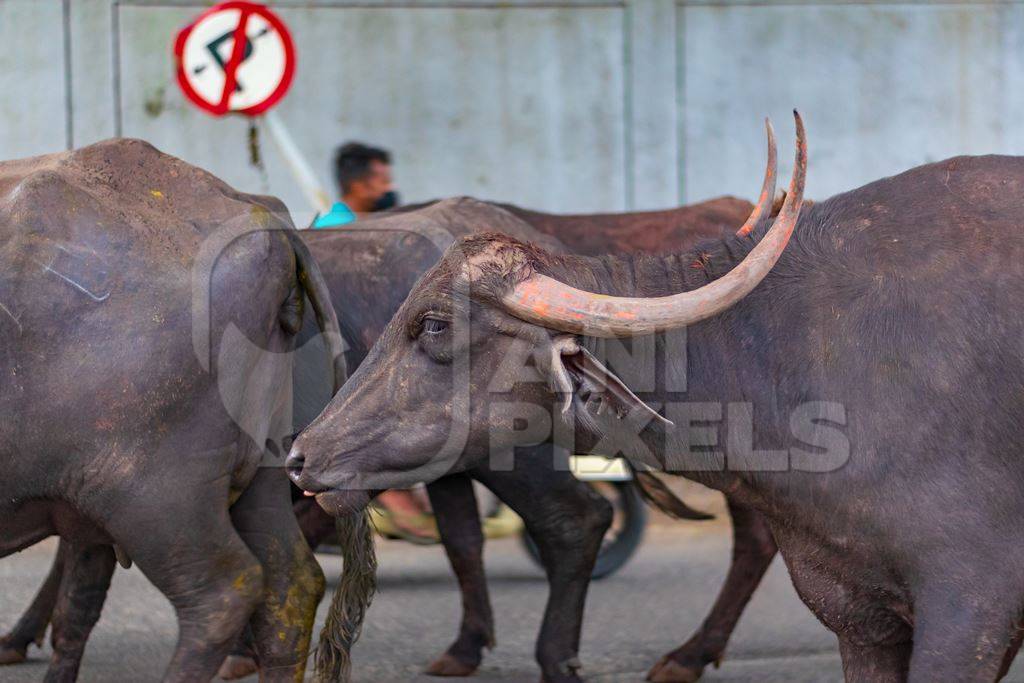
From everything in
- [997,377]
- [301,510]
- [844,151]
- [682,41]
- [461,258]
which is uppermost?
[682,41]

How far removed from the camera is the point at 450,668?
5797 mm

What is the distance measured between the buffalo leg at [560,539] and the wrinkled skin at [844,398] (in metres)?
1.25

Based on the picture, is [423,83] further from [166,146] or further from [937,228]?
[937,228]

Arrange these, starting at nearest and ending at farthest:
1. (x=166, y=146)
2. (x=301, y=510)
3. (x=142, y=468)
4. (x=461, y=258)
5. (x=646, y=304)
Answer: (x=646, y=304) → (x=461, y=258) → (x=142, y=468) → (x=301, y=510) → (x=166, y=146)

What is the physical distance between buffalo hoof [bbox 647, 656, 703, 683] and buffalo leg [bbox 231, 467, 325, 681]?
1.52 m

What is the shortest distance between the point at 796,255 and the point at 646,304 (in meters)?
0.52

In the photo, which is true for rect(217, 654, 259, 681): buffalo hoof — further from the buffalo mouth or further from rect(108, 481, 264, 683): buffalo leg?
the buffalo mouth

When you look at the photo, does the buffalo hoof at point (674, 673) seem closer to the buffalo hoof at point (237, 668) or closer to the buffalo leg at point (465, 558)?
the buffalo leg at point (465, 558)

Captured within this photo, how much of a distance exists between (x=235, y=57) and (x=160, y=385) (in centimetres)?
399

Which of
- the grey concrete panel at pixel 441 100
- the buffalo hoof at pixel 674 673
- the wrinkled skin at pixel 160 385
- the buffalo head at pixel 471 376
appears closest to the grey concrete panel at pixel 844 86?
the grey concrete panel at pixel 441 100

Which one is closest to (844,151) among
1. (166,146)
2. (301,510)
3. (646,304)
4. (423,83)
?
(423,83)

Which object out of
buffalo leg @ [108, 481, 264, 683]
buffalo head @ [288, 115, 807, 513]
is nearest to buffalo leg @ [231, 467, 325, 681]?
buffalo leg @ [108, 481, 264, 683]

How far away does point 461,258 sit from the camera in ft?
12.9

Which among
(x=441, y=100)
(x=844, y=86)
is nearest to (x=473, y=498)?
(x=441, y=100)
